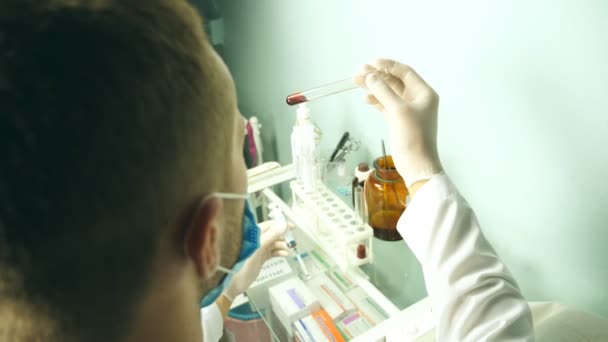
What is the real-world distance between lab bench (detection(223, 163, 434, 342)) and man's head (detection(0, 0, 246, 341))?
559mm

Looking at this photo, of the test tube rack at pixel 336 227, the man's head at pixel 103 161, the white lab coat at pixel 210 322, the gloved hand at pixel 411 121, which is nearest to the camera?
the man's head at pixel 103 161

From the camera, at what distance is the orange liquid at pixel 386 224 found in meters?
1.05

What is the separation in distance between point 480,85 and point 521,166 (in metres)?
0.18

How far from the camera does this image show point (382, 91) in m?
0.78

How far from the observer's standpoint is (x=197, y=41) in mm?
484

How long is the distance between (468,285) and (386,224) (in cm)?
40

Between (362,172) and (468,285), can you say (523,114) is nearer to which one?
(468,285)

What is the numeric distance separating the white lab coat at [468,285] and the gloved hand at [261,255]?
420 mm

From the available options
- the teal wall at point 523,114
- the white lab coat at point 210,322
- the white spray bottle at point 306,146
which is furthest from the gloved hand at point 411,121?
the white lab coat at point 210,322

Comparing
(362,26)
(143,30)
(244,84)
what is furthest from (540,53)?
(244,84)

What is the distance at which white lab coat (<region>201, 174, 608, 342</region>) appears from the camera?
627mm

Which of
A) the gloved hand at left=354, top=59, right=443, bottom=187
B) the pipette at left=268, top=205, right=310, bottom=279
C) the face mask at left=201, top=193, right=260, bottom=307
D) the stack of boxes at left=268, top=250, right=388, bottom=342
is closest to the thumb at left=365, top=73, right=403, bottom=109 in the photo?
the gloved hand at left=354, top=59, right=443, bottom=187

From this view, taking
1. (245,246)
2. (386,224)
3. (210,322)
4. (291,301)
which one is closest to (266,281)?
(291,301)

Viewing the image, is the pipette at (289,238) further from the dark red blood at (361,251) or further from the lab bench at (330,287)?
the dark red blood at (361,251)
